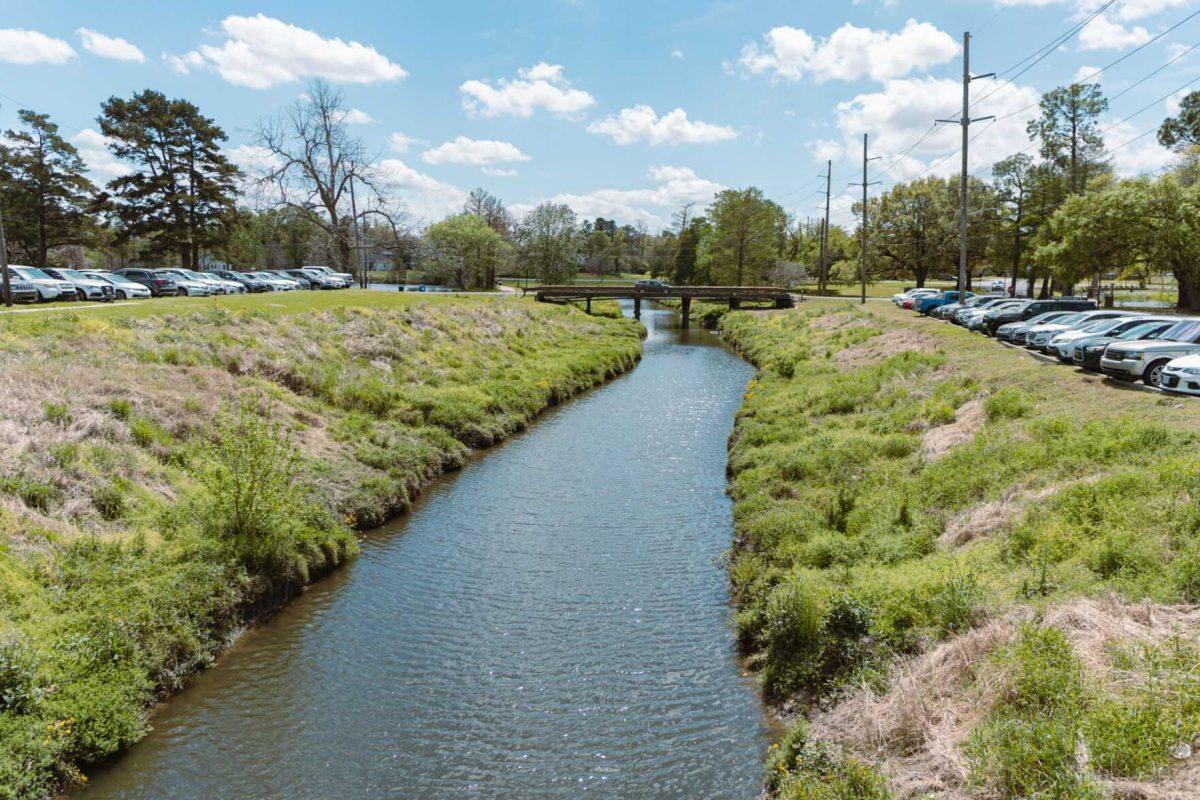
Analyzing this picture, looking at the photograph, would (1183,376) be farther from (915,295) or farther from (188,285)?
(188,285)

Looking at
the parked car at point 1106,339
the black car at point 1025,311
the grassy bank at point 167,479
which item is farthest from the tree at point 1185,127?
the grassy bank at point 167,479

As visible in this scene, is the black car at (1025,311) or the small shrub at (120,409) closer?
the small shrub at (120,409)

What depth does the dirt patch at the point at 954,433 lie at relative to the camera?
1758 centimetres

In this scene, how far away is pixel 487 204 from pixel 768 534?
432 ft

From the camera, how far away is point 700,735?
10305 mm

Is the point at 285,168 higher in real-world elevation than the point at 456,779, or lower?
higher

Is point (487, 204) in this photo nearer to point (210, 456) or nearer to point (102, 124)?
point (102, 124)

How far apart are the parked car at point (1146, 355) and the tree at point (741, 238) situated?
8035 cm

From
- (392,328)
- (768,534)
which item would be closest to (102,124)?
(392,328)

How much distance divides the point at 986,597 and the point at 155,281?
163 ft

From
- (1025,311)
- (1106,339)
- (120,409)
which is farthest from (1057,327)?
(120,409)

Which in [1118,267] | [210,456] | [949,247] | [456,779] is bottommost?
[456,779]

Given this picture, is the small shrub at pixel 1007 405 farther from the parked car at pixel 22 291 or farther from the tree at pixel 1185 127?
the tree at pixel 1185 127

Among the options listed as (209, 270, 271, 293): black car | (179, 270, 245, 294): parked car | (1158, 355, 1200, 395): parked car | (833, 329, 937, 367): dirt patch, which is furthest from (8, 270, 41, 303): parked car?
(1158, 355, 1200, 395): parked car
